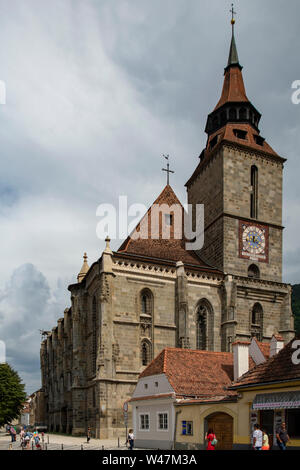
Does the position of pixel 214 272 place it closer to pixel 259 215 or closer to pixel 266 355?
pixel 259 215

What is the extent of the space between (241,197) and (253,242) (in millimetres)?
3777

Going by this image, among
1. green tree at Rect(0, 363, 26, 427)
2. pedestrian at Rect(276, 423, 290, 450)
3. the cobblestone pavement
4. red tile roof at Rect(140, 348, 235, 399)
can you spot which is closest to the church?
the cobblestone pavement

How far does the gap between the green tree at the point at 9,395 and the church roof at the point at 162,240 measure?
20737mm

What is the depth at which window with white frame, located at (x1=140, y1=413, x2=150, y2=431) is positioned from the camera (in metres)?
27.3

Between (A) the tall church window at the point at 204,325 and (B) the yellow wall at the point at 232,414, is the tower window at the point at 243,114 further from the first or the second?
(B) the yellow wall at the point at 232,414

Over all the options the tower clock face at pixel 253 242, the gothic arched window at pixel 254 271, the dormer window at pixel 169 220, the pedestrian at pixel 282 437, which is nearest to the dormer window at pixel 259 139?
the tower clock face at pixel 253 242

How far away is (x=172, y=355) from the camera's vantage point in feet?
91.4

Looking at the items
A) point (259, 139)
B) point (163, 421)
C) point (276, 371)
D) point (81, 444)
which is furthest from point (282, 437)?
point (259, 139)

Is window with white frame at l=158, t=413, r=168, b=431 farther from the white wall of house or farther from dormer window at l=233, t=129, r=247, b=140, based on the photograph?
dormer window at l=233, t=129, r=247, b=140

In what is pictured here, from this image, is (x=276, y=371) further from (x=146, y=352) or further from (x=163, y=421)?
(x=146, y=352)

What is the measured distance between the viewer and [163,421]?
84.3 feet

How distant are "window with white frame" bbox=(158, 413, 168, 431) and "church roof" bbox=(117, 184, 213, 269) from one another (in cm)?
1490
